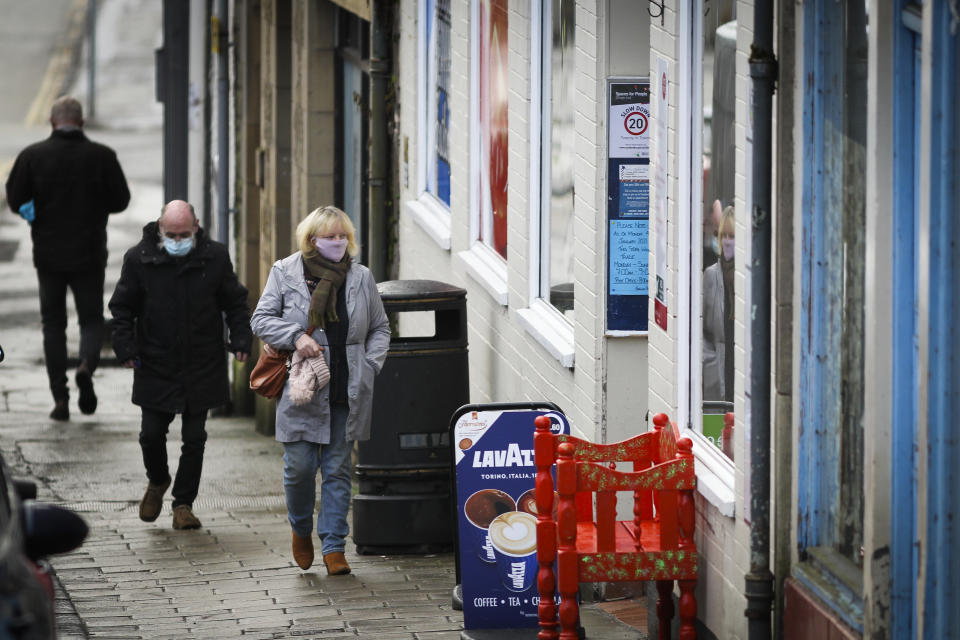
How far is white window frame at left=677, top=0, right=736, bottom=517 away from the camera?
7096mm

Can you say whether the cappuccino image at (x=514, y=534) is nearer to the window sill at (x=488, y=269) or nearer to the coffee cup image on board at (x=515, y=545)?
the coffee cup image on board at (x=515, y=545)

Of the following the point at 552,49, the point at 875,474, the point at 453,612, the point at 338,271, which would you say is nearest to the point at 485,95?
the point at 552,49

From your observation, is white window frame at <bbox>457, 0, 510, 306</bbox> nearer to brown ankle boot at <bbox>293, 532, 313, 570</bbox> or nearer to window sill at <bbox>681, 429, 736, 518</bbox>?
brown ankle boot at <bbox>293, 532, 313, 570</bbox>

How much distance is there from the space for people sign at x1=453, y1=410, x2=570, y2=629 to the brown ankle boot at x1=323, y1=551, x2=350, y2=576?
135cm

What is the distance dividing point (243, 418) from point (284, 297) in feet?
22.7

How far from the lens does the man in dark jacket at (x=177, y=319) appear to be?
9617mm

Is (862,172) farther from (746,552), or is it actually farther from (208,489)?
(208,489)

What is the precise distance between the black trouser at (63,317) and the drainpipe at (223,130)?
2.69m

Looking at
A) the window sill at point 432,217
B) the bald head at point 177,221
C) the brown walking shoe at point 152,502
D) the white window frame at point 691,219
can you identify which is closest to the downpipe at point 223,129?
the window sill at point 432,217

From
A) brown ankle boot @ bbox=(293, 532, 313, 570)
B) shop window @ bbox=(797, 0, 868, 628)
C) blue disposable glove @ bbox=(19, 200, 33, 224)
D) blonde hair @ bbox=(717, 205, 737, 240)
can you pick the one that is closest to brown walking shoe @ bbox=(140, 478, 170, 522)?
brown ankle boot @ bbox=(293, 532, 313, 570)

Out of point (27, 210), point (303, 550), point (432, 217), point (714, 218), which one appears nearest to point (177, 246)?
point (303, 550)

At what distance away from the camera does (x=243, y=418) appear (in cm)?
1534

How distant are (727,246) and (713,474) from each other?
85 centimetres

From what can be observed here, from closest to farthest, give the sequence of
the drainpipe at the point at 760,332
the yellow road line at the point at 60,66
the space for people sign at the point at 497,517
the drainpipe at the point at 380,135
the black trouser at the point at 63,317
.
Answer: the drainpipe at the point at 760,332 → the space for people sign at the point at 497,517 → the drainpipe at the point at 380,135 → the black trouser at the point at 63,317 → the yellow road line at the point at 60,66
